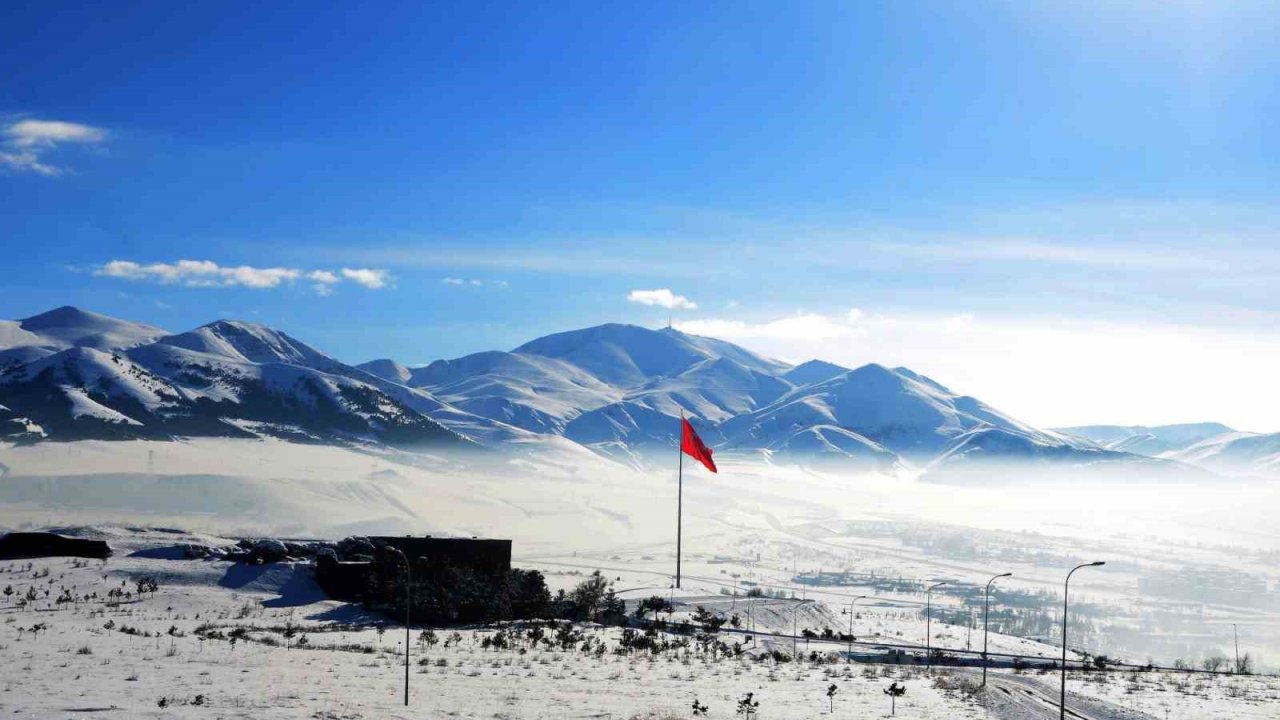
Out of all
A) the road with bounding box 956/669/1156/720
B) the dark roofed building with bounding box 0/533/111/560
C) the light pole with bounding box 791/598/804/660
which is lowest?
the light pole with bounding box 791/598/804/660

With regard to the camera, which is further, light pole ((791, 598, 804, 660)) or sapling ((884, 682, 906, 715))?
light pole ((791, 598, 804, 660))

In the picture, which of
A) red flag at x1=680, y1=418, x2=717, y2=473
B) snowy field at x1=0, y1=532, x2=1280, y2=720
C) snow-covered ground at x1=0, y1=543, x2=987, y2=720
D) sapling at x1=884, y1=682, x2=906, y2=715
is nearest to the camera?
snow-covered ground at x1=0, y1=543, x2=987, y2=720

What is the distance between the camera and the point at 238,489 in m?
194

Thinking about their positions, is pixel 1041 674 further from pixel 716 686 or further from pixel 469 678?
pixel 469 678

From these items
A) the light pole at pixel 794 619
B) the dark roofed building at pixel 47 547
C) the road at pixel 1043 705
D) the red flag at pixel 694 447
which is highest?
the red flag at pixel 694 447

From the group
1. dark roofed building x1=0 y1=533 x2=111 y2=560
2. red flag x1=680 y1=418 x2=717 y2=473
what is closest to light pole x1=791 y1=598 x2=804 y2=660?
red flag x1=680 y1=418 x2=717 y2=473

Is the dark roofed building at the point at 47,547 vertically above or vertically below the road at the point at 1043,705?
above

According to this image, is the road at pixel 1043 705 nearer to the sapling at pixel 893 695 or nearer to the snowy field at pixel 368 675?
the snowy field at pixel 368 675

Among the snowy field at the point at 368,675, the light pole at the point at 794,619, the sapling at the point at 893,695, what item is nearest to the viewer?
the snowy field at the point at 368,675

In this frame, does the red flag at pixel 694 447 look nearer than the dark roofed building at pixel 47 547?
No

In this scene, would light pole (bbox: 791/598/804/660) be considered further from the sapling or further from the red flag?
the sapling

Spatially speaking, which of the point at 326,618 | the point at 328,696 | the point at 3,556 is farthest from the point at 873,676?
the point at 3,556

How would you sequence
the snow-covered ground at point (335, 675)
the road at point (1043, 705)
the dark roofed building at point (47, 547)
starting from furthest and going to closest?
the dark roofed building at point (47, 547)
the road at point (1043, 705)
the snow-covered ground at point (335, 675)

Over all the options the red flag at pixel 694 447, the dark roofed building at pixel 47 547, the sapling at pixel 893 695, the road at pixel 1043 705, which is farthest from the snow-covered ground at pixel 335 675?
the red flag at pixel 694 447
